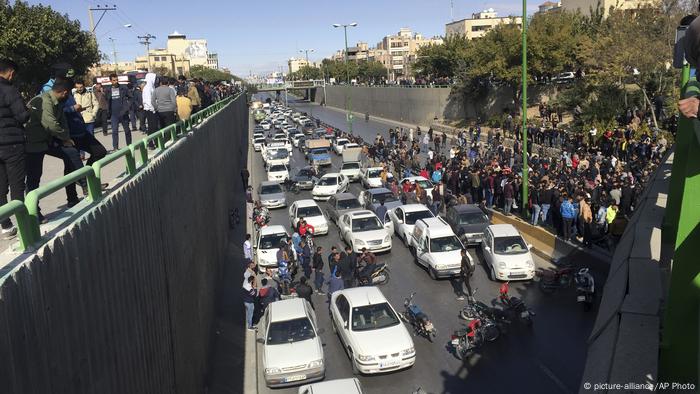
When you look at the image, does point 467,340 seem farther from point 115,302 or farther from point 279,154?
point 279,154

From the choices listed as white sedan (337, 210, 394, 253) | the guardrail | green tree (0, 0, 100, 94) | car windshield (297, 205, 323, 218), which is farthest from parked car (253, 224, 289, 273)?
green tree (0, 0, 100, 94)

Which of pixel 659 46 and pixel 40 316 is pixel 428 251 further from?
pixel 659 46

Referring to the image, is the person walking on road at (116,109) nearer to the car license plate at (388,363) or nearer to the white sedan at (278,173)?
the car license plate at (388,363)

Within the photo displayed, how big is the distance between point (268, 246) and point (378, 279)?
4152 millimetres

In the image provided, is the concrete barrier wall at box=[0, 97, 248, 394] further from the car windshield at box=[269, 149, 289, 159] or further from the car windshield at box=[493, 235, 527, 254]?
the car windshield at box=[269, 149, 289, 159]

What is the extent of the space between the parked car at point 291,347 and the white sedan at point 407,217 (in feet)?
28.2

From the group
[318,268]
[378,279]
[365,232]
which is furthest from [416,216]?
A: [318,268]

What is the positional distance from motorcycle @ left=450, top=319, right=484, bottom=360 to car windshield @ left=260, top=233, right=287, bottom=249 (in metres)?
8.15

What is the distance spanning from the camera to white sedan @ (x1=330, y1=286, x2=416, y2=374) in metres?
11.9

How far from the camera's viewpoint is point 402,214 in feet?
72.0

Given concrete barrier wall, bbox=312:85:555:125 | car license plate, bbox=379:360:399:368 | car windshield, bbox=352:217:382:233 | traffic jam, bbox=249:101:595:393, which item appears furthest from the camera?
concrete barrier wall, bbox=312:85:555:125

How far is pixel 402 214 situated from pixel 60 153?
16.3m

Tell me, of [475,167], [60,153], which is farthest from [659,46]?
[60,153]

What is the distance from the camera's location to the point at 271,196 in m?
28.1
